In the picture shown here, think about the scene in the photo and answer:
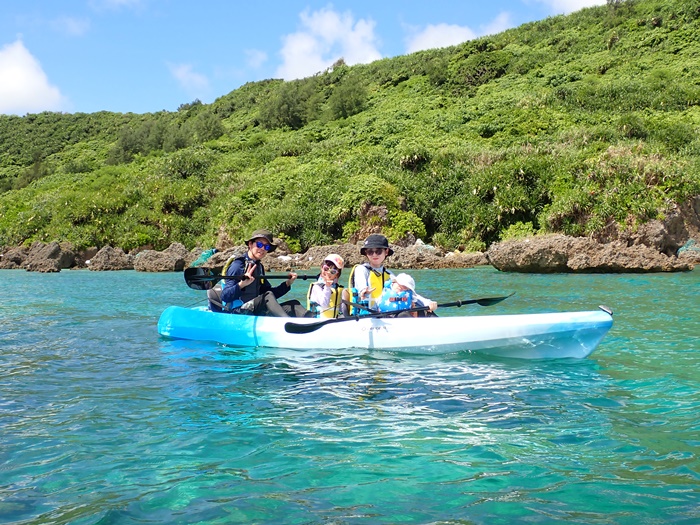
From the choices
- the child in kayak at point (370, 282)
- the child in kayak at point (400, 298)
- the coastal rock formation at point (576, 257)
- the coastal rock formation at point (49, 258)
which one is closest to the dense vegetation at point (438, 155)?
the coastal rock formation at point (49, 258)

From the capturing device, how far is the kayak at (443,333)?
6035 mm

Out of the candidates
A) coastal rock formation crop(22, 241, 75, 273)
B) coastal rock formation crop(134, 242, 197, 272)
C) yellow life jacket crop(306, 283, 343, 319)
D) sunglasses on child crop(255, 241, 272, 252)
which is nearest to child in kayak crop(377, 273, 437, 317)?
yellow life jacket crop(306, 283, 343, 319)

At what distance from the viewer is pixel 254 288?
7.94m

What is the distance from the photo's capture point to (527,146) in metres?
28.1

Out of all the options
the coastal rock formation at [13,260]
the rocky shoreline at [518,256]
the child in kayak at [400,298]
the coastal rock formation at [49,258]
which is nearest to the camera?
the child in kayak at [400,298]

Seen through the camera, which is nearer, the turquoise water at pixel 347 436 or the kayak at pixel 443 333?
the turquoise water at pixel 347 436

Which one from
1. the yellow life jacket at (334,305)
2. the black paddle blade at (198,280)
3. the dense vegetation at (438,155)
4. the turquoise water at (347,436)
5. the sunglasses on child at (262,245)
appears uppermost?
the dense vegetation at (438,155)

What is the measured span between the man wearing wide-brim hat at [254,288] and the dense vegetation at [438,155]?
15.2 m

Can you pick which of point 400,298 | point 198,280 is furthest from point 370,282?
point 198,280

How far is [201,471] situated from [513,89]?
A: 4022cm

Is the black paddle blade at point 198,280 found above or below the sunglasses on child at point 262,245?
below

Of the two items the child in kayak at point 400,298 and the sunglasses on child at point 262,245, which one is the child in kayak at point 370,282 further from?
the sunglasses on child at point 262,245

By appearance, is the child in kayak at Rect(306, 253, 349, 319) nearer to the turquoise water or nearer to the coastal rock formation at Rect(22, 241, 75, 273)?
the turquoise water

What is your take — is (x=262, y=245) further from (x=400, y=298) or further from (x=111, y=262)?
(x=111, y=262)
